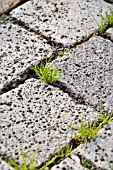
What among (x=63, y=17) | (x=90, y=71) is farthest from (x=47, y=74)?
(x=63, y=17)

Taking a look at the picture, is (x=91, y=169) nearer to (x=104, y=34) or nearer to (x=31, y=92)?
(x=31, y=92)

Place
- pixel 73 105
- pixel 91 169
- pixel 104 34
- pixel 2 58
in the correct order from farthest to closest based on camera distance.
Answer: pixel 104 34 → pixel 2 58 → pixel 73 105 → pixel 91 169

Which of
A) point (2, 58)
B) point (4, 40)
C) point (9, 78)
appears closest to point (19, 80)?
point (9, 78)

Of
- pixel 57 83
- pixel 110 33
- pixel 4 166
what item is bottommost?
pixel 4 166

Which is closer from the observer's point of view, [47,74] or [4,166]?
[4,166]

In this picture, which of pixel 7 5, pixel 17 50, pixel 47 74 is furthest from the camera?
pixel 7 5

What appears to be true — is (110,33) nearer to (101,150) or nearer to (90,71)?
(90,71)

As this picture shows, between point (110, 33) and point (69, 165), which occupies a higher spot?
point (110, 33)

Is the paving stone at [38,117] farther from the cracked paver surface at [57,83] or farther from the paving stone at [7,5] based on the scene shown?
the paving stone at [7,5]
